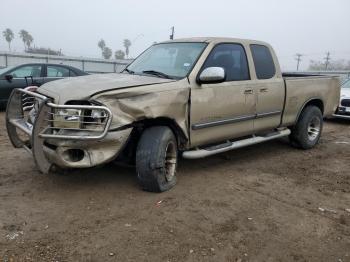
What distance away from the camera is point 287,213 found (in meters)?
4.18

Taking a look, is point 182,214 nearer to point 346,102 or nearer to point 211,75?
point 211,75

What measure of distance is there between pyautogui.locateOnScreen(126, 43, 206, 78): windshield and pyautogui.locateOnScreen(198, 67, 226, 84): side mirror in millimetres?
219

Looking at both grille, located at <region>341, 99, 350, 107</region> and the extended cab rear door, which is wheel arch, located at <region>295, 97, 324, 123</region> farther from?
grille, located at <region>341, 99, 350, 107</region>

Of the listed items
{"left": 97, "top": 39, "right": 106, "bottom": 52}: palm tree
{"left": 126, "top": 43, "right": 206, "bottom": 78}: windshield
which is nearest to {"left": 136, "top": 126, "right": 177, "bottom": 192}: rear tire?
{"left": 126, "top": 43, "right": 206, "bottom": 78}: windshield

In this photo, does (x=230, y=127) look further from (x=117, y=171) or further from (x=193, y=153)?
(x=117, y=171)

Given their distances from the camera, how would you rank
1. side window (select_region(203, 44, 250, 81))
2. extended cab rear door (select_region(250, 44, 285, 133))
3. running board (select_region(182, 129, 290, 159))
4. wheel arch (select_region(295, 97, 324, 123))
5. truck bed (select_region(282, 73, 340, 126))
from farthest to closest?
wheel arch (select_region(295, 97, 324, 123))
truck bed (select_region(282, 73, 340, 126))
extended cab rear door (select_region(250, 44, 285, 133))
side window (select_region(203, 44, 250, 81))
running board (select_region(182, 129, 290, 159))

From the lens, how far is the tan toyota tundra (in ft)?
13.4

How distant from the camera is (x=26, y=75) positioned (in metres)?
10.4

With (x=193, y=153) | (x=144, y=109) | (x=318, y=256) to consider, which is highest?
(x=144, y=109)

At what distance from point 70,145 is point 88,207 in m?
0.68

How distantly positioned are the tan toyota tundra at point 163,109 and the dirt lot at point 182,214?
0.40m

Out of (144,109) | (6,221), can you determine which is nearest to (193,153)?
(144,109)

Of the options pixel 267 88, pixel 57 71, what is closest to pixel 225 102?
Result: pixel 267 88

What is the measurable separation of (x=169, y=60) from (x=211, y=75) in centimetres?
81
